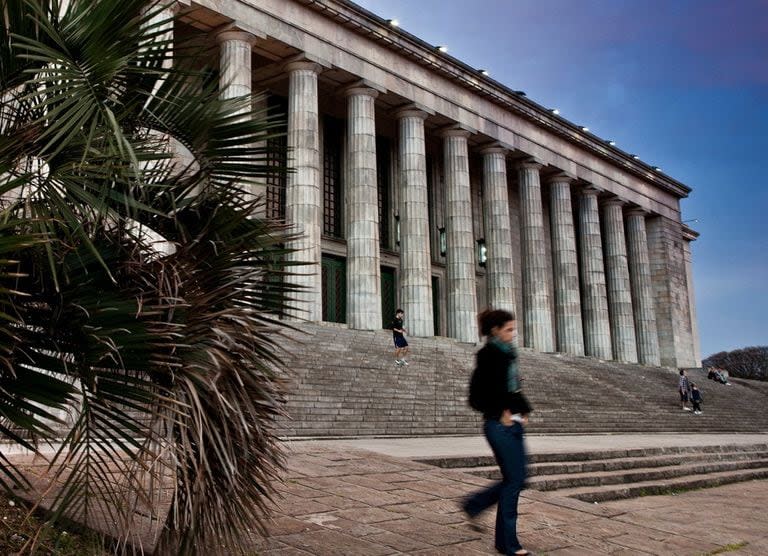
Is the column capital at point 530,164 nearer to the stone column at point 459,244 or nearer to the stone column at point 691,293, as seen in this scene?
the stone column at point 459,244

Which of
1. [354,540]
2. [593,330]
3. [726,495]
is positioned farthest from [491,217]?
[354,540]

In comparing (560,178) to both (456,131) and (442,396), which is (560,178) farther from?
(442,396)

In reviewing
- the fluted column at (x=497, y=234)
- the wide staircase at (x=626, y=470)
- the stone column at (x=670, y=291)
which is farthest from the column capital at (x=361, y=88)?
the stone column at (x=670, y=291)

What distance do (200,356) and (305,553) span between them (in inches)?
76.9

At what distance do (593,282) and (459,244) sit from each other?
1019cm

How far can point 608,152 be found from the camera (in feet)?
121

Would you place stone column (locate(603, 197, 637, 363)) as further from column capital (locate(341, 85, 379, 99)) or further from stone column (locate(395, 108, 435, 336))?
column capital (locate(341, 85, 379, 99))

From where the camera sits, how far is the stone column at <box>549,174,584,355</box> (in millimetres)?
33062

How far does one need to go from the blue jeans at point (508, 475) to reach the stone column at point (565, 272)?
29.2m

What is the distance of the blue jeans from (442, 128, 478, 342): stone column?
2281 centimetres

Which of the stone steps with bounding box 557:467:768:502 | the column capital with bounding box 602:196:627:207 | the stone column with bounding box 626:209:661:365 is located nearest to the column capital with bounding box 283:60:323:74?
the stone steps with bounding box 557:467:768:502

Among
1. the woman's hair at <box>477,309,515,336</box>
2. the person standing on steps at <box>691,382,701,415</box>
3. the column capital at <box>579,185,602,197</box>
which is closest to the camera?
the woman's hair at <box>477,309,515,336</box>

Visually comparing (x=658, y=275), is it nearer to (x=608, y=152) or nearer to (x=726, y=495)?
(x=608, y=152)

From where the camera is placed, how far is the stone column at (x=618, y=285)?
3656 cm
